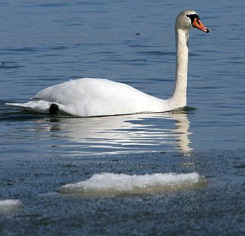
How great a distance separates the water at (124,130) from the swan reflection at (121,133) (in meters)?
0.01

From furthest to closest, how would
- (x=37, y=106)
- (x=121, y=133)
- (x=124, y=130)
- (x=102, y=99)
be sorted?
(x=37, y=106) → (x=102, y=99) → (x=124, y=130) → (x=121, y=133)

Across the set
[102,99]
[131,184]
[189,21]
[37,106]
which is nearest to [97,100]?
[102,99]

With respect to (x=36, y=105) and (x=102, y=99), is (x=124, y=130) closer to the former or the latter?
(x=102, y=99)

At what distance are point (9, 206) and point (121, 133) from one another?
3.58m

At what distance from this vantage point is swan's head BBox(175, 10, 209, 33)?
1143 cm

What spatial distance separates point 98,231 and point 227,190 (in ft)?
4.09

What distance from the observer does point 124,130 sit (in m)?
9.45

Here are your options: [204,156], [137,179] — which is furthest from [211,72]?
[137,179]

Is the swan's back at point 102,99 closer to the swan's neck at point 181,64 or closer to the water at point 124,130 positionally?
the water at point 124,130

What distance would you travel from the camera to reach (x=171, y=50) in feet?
52.9

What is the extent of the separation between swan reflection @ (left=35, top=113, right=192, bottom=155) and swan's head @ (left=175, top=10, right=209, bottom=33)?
129 centimetres

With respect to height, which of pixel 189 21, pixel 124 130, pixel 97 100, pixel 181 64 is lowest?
pixel 124 130

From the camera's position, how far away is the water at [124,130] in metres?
5.54

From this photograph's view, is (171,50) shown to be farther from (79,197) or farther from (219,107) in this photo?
(79,197)
